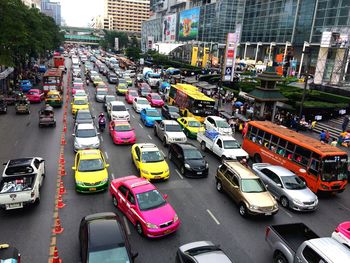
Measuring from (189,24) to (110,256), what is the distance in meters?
108

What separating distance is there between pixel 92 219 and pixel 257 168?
10.7m

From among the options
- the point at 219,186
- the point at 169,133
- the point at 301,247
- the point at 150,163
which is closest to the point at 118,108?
the point at 169,133

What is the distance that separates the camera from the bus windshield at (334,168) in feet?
53.1

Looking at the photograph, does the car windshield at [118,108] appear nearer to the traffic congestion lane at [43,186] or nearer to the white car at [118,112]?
the white car at [118,112]

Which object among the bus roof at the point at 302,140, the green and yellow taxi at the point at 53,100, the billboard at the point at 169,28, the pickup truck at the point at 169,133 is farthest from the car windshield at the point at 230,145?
the billboard at the point at 169,28

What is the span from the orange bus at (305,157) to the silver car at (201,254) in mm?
9506

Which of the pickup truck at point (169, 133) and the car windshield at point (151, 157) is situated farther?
the pickup truck at point (169, 133)

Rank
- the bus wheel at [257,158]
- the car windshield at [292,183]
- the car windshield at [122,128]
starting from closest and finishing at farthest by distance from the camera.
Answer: the car windshield at [292,183] < the bus wheel at [257,158] < the car windshield at [122,128]

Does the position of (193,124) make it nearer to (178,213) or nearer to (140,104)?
(140,104)

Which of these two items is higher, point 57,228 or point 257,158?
point 257,158

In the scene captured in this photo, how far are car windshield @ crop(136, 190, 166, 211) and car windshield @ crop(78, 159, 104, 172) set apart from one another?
13.6ft

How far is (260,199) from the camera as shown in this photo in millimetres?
13875

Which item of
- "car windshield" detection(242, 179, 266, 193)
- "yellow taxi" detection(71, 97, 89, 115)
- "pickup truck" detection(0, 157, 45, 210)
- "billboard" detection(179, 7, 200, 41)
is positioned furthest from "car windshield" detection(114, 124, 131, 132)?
"billboard" detection(179, 7, 200, 41)

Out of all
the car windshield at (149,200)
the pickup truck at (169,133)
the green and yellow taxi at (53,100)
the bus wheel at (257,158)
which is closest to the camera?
the car windshield at (149,200)
